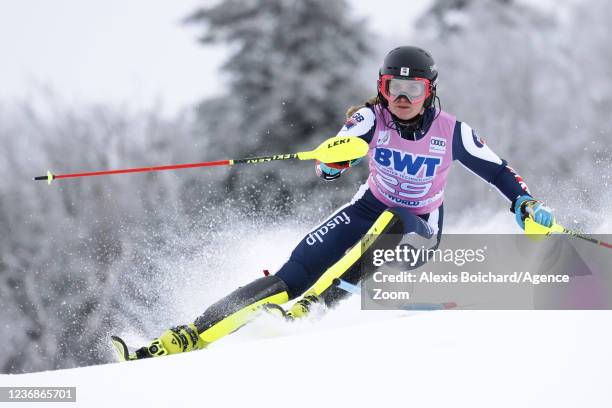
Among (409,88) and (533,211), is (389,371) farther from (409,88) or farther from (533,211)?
(409,88)

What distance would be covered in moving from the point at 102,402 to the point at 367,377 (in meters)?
1.18

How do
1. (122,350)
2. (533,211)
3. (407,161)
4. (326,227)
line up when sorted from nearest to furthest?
1. (122,350)
2. (533,211)
3. (407,161)
4. (326,227)

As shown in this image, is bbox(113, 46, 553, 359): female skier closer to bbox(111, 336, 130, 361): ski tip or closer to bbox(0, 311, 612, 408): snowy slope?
bbox(111, 336, 130, 361): ski tip

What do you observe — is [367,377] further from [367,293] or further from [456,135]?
A: [456,135]

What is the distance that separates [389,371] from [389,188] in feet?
6.05

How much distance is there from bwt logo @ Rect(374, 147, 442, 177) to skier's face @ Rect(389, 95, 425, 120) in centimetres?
24

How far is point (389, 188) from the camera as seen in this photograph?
17.4ft

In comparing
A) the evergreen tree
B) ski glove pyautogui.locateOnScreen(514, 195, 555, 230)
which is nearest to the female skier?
ski glove pyautogui.locateOnScreen(514, 195, 555, 230)

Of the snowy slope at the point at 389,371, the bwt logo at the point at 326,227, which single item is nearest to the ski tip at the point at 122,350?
the snowy slope at the point at 389,371

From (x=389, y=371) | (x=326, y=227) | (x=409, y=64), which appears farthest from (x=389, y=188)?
(x=389, y=371)

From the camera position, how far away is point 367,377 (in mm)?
3643

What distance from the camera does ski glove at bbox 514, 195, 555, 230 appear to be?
4.82 m

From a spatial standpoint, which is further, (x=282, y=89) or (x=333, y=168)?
(x=282, y=89)

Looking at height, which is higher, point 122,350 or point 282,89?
point 282,89
